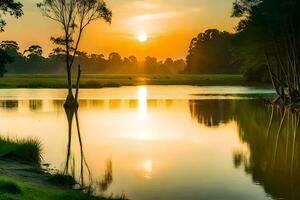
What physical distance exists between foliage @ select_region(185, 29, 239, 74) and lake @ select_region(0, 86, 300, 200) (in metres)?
134

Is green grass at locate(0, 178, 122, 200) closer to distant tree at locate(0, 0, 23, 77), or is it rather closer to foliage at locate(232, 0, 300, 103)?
distant tree at locate(0, 0, 23, 77)

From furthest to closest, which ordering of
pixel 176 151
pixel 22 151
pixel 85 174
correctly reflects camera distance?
pixel 176 151 < pixel 22 151 < pixel 85 174

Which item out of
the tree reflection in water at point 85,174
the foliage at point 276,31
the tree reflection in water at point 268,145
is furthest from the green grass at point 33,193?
the foliage at point 276,31

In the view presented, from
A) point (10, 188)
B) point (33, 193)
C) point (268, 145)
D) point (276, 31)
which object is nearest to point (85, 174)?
point (33, 193)

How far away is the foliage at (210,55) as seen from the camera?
589 feet

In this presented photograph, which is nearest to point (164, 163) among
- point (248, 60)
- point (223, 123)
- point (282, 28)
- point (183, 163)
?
point (183, 163)

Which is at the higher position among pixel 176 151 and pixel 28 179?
pixel 28 179

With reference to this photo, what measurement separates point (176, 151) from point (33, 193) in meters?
12.1

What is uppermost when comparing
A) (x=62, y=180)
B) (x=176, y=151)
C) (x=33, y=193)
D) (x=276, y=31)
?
(x=276, y=31)

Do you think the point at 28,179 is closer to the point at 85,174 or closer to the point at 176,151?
the point at 85,174

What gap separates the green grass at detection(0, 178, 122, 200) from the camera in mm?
12505

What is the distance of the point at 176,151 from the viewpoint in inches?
980

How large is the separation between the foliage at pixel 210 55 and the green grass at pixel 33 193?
531ft

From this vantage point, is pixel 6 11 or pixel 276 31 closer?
pixel 6 11
